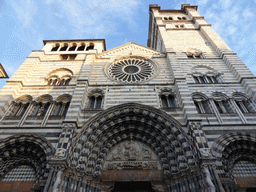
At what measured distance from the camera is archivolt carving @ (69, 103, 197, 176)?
809 centimetres

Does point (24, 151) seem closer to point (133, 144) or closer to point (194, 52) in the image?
point (133, 144)

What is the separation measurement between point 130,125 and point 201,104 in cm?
478

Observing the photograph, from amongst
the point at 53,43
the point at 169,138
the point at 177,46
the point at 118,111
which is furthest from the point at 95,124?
the point at 53,43

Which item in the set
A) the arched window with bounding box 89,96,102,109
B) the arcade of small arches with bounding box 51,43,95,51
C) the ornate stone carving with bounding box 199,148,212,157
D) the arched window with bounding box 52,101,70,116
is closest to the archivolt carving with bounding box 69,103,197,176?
the ornate stone carving with bounding box 199,148,212,157

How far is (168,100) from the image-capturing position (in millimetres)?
11062

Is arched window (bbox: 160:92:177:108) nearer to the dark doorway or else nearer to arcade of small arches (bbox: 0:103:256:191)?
arcade of small arches (bbox: 0:103:256:191)

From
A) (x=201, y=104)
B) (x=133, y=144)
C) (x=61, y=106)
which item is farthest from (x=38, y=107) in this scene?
(x=201, y=104)

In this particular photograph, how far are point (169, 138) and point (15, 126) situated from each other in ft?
28.7

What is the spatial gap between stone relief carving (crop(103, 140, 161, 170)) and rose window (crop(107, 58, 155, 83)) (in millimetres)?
5023

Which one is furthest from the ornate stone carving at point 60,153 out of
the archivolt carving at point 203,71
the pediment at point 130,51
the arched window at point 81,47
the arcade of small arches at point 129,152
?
the arched window at point 81,47

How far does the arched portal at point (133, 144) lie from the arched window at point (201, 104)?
237 centimetres

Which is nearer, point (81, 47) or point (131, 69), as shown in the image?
point (131, 69)

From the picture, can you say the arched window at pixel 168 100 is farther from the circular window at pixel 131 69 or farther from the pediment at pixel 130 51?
the pediment at pixel 130 51

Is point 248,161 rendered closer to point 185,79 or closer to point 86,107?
point 185,79
